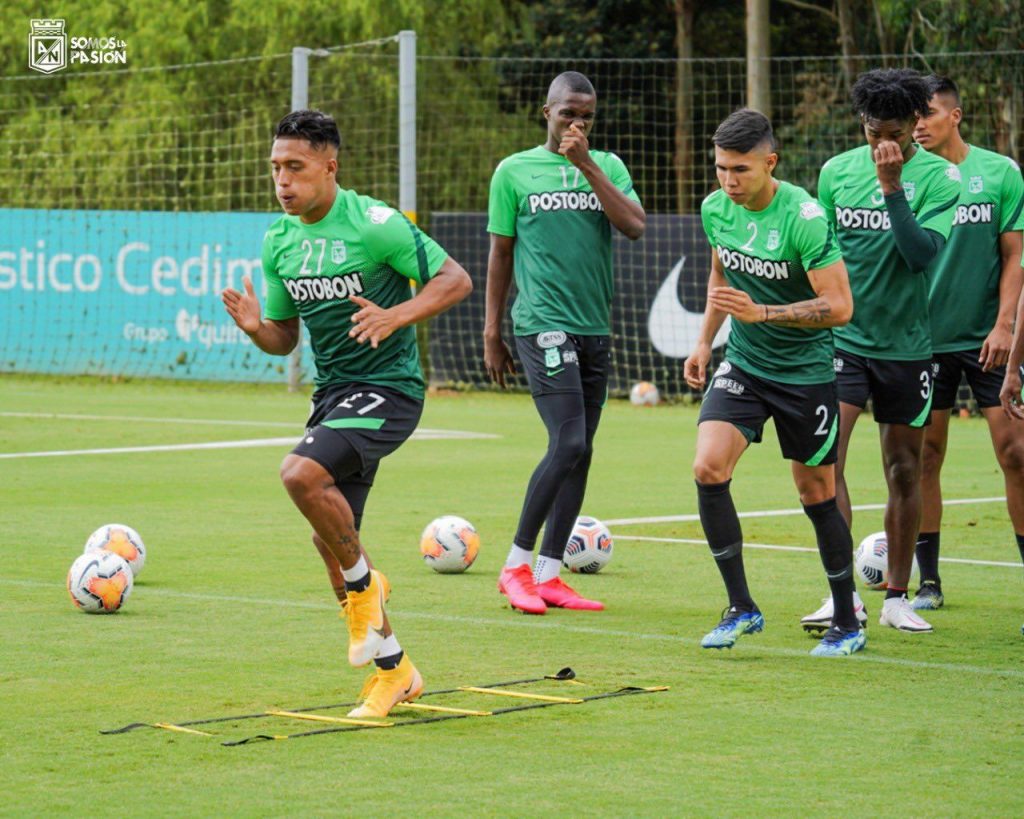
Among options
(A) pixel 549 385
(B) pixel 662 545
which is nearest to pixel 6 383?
(B) pixel 662 545

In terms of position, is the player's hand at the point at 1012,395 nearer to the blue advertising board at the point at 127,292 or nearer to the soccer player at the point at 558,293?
the soccer player at the point at 558,293

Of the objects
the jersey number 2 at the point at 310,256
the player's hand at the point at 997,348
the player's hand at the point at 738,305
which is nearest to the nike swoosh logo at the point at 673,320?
the player's hand at the point at 997,348

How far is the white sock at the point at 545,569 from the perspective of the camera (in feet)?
29.5

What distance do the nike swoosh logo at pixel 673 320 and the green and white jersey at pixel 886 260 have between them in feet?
46.8

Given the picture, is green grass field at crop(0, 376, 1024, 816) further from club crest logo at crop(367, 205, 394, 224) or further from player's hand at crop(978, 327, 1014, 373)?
club crest logo at crop(367, 205, 394, 224)

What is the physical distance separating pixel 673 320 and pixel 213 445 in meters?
7.44

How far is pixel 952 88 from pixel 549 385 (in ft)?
7.50

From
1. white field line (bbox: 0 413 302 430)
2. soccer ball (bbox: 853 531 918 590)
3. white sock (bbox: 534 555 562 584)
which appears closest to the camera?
white sock (bbox: 534 555 562 584)

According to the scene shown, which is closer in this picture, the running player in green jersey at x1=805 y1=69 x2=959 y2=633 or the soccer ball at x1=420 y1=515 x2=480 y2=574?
the running player in green jersey at x1=805 y1=69 x2=959 y2=633

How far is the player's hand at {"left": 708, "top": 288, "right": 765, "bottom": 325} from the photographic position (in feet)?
23.7

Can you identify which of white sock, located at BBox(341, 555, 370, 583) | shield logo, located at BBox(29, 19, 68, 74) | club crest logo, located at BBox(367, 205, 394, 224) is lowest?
white sock, located at BBox(341, 555, 370, 583)

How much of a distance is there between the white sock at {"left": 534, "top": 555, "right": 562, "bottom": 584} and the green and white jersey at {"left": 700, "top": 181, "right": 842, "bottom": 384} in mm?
1618

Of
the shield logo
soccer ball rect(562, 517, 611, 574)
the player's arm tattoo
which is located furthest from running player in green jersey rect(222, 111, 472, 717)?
the shield logo

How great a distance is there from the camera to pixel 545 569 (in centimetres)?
902
